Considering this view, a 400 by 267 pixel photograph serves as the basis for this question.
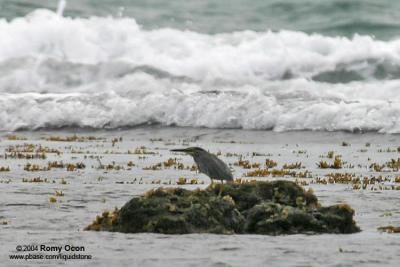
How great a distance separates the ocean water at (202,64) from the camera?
42.7 meters

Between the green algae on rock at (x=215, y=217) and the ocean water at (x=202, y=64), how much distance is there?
25142 millimetres

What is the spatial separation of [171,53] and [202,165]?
41723 mm

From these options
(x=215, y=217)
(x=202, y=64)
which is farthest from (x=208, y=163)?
(x=202, y=64)

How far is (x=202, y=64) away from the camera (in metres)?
52.0

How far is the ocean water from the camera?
4272cm

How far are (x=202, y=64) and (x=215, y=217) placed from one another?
3977 cm

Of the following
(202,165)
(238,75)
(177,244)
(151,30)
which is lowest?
(177,244)

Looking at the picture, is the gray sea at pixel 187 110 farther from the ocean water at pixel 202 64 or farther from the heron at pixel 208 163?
the heron at pixel 208 163

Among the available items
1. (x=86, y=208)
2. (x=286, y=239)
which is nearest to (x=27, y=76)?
(x=86, y=208)

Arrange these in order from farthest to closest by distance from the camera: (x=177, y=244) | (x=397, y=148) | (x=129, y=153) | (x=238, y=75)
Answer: (x=238, y=75)
(x=397, y=148)
(x=129, y=153)
(x=177, y=244)

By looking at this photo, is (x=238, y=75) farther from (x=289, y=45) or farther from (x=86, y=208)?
(x=86, y=208)

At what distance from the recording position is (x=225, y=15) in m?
60.2

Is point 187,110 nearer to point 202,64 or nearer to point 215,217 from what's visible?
point 202,64

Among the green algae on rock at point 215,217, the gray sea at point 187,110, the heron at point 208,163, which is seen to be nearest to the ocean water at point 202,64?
the gray sea at point 187,110
